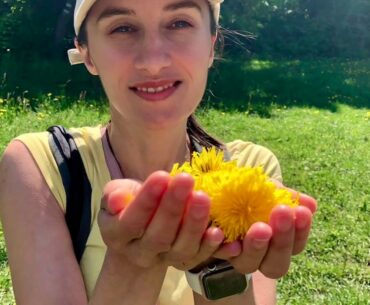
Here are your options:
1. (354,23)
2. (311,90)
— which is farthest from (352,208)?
(354,23)

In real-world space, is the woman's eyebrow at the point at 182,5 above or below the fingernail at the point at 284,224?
above

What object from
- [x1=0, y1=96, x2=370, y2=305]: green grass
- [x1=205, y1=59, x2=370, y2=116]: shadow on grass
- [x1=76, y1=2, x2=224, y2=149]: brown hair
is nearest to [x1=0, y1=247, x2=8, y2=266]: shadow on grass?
[x1=0, y1=96, x2=370, y2=305]: green grass

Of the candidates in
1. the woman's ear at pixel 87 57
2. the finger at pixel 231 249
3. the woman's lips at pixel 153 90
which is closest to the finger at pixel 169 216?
the finger at pixel 231 249

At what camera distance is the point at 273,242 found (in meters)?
1.33

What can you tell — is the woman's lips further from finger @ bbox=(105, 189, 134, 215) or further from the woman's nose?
finger @ bbox=(105, 189, 134, 215)

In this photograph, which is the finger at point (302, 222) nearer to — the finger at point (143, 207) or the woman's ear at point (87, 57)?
the finger at point (143, 207)

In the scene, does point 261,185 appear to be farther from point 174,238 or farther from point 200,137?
point 200,137

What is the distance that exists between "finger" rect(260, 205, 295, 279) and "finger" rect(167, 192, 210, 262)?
0.15 meters

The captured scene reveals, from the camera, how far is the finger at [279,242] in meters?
1.28

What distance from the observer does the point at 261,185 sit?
1.36 m

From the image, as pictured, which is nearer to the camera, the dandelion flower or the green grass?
the dandelion flower

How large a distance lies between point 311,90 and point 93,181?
49.0 feet

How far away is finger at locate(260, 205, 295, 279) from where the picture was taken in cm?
128

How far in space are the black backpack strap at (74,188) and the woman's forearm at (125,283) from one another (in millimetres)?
387
